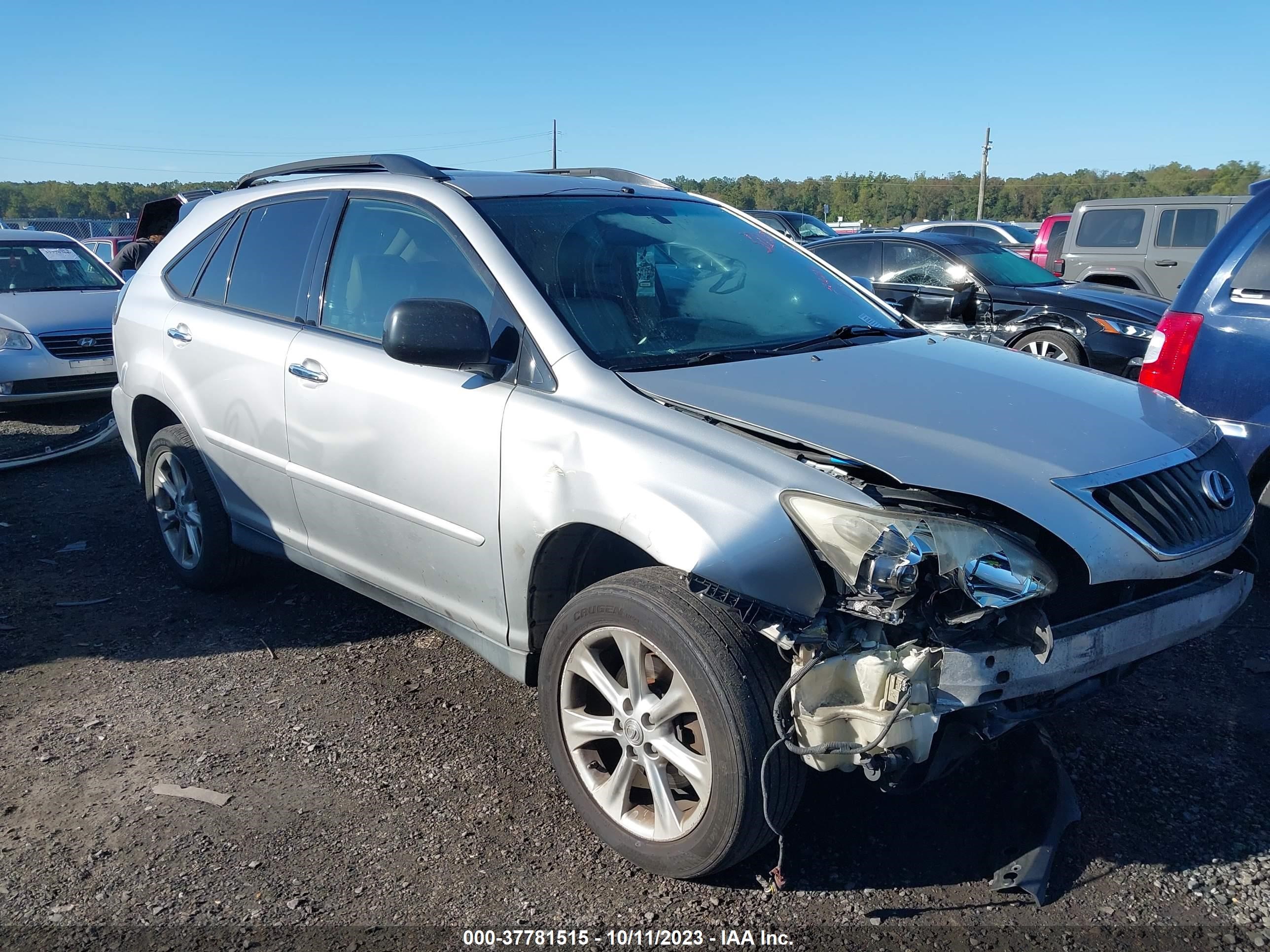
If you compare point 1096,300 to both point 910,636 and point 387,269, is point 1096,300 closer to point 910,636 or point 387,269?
point 387,269

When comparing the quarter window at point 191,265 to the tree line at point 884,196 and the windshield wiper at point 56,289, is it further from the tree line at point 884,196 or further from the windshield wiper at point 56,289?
the tree line at point 884,196

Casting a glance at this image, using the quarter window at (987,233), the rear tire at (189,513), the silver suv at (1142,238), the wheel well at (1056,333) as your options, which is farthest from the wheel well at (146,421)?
the quarter window at (987,233)

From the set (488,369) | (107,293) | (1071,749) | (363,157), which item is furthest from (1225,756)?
(107,293)

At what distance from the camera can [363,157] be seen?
4.01m

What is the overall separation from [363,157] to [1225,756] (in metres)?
3.71

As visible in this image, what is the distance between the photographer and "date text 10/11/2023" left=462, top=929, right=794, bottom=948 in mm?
2465

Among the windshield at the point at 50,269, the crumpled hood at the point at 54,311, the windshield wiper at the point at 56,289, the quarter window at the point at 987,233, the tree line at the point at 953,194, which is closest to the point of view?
the crumpled hood at the point at 54,311

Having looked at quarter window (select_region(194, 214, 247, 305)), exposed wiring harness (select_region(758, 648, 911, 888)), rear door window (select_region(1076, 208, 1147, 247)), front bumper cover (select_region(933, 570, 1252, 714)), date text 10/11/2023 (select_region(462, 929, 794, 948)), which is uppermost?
rear door window (select_region(1076, 208, 1147, 247))

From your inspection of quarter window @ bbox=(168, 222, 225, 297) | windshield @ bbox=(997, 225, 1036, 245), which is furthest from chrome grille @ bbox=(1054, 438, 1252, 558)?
windshield @ bbox=(997, 225, 1036, 245)

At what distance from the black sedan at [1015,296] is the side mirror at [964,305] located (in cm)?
285

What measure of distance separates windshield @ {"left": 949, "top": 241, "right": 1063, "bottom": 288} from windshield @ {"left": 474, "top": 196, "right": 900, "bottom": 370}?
6.29 m

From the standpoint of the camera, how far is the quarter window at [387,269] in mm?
3377

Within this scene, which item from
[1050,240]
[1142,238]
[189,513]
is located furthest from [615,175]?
[1050,240]

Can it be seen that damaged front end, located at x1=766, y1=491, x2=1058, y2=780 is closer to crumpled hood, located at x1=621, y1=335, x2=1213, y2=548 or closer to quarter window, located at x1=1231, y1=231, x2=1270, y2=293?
crumpled hood, located at x1=621, y1=335, x2=1213, y2=548
